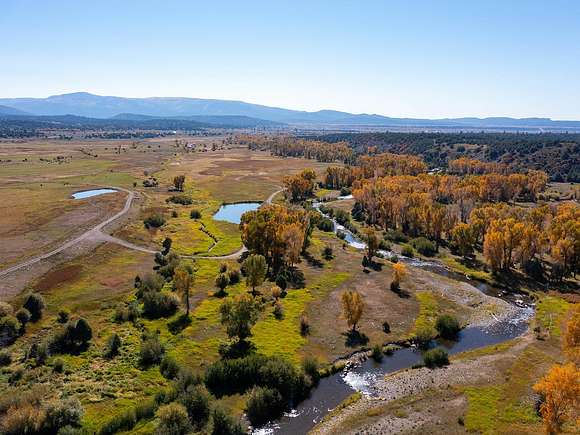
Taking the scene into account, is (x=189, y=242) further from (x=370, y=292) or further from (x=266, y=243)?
(x=370, y=292)

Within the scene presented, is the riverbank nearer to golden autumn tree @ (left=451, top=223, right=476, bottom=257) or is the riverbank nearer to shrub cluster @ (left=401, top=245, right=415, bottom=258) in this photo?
golden autumn tree @ (left=451, top=223, right=476, bottom=257)

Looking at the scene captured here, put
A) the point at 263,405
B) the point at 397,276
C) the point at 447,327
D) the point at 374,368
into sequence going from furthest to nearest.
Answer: the point at 397,276 < the point at 447,327 < the point at 374,368 < the point at 263,405

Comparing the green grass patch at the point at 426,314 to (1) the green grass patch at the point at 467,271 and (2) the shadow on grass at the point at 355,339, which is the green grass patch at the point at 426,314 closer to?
(2) the shadow on grass at the point at 355,339

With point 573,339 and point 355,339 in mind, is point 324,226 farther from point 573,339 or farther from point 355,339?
point 573,339

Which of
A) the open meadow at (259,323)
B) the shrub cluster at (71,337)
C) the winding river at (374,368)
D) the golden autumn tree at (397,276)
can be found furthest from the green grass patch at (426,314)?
the shrub cluster at (71,337)

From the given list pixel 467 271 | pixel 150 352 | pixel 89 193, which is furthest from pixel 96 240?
pixel 467 271

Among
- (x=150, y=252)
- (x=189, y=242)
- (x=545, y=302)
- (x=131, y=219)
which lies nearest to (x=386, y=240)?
(x=545, y=302)
